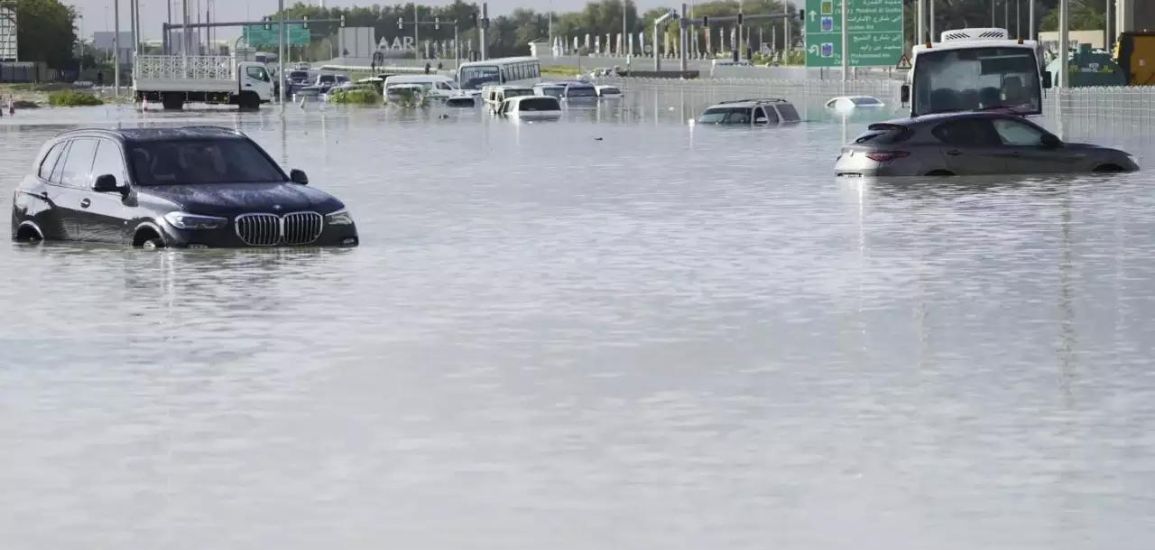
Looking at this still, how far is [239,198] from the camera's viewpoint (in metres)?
22.5

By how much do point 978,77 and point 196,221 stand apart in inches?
1115

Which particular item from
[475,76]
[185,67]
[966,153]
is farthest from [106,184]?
[475,76]

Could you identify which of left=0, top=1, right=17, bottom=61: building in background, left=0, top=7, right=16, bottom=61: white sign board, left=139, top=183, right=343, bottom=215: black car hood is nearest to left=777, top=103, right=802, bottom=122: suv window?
left=139, top=183, right=343, bottom=215: black car hood

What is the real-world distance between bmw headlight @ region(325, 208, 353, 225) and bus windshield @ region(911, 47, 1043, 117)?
2590 cm

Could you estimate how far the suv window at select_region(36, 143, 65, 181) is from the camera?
24.0 metres

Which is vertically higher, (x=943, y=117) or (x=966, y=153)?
(x=943, y=117)

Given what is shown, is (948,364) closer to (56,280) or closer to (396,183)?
(56,280)

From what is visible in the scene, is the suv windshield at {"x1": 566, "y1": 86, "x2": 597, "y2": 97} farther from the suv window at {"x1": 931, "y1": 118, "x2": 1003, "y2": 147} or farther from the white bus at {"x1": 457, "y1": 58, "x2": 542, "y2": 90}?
the suv window at {"x1": 931, "y1": 118, "x2": 1003, "y2": 147}

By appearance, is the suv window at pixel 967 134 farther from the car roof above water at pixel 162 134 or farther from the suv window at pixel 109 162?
the suv window at pixel 109 162

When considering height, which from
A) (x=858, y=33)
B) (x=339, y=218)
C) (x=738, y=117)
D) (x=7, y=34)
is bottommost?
(x=339, y=218)

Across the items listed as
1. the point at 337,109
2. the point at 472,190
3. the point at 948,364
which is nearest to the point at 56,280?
the point at 948,364

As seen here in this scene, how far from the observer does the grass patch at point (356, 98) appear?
4695 inches

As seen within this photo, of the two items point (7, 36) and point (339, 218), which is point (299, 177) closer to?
point (339, 218)

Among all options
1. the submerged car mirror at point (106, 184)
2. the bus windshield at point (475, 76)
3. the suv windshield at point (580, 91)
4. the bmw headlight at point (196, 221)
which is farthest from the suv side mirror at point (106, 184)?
the bus windshield at point (475, 76)
